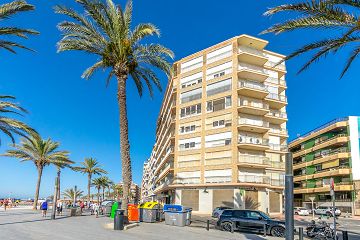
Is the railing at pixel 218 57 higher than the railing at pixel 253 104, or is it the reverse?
the railing at pixel 218 57

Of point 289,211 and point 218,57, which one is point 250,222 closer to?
point 289,211

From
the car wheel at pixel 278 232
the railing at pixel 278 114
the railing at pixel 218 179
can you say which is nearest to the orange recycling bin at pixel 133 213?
the car wheel at pixel 278 232

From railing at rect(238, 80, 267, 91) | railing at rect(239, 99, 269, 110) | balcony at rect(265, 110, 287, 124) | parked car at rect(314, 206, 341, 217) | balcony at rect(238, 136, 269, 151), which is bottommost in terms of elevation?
parked car at rect(314, 206, 341, 217)

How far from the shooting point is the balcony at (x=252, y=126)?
1895 inches

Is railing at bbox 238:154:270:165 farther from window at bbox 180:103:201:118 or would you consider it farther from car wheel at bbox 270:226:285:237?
car wheel at bbox 270:226:285:237

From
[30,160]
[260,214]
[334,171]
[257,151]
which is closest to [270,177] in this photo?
[257,151]

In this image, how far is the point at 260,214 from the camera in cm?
2152

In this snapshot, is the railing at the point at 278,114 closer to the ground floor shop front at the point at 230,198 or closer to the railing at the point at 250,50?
the railing at the point at 250,50

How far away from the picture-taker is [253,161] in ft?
157

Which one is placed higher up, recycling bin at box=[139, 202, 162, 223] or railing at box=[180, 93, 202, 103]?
railing at box=[180, 93, 202, 103]

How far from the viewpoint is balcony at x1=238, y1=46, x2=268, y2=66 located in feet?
167

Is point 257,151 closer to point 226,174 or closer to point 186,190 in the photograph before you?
point 226,174

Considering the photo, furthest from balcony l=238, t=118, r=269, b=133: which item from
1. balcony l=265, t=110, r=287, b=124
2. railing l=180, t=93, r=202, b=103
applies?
railing l=180, t=93, r=202, b=103

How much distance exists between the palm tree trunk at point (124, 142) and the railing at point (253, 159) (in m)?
27.6
